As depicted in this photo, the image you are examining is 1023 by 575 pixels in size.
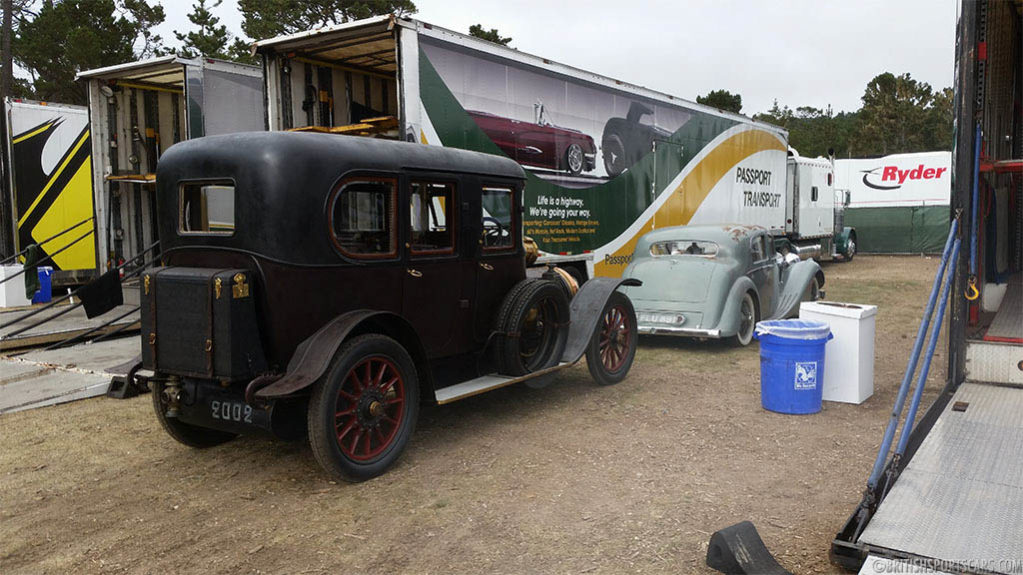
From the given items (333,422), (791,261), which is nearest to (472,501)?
(333,422)

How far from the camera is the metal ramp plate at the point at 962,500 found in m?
3.09

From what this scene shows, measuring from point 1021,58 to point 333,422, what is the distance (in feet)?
24.6

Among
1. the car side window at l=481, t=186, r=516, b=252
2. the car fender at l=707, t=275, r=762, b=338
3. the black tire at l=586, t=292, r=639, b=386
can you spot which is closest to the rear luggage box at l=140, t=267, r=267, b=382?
the car side window at l=481, t=186, r=516, b=252

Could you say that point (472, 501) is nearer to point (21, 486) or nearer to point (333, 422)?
point (333, 422)

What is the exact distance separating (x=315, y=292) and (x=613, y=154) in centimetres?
701

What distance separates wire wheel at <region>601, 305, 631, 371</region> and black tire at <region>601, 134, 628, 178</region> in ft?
12.7

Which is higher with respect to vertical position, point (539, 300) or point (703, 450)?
point (539, 300)

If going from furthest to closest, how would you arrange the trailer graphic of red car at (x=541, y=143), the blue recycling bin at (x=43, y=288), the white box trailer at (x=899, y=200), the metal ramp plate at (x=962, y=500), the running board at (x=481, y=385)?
the white box trailer at (x=899, y=200) < the blue recycling bin at (x=43, y=288) < the trailer graphic of red car at (x=541, y=143) < the running board at (x=481, y=385) < the metal ramp plate at (x=962, y=500)

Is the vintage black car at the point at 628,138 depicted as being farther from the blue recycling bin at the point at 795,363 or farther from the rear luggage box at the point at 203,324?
the rear luggage box at the point at 203,324

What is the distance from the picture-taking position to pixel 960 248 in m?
5.75

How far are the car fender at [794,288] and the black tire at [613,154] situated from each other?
2.85 m

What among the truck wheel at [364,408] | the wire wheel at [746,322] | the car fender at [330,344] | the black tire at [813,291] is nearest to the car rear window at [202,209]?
the car fender at [330,344]

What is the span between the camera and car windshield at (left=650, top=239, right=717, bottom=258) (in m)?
9.18

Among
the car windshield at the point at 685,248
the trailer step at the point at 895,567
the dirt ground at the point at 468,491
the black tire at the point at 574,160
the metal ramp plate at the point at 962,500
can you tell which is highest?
the black tire at the point at 574,160
